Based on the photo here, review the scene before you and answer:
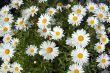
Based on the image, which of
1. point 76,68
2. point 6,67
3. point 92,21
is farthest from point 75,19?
point 6,67

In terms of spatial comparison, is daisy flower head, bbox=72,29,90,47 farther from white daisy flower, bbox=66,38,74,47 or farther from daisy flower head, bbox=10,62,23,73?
daisy flower head, bbox=10,62,23,73

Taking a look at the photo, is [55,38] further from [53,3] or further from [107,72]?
[53,3]

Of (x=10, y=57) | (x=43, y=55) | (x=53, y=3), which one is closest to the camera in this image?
(x=43, y=55)

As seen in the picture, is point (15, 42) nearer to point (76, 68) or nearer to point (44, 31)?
point (44, 31)

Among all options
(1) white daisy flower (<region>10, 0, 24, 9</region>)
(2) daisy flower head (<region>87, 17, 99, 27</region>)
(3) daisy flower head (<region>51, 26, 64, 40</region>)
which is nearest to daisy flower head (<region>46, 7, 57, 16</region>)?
(3) daisy flower head (<region>51, 26, 64, 40</region>)

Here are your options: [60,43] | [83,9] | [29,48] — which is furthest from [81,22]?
[29,48]
